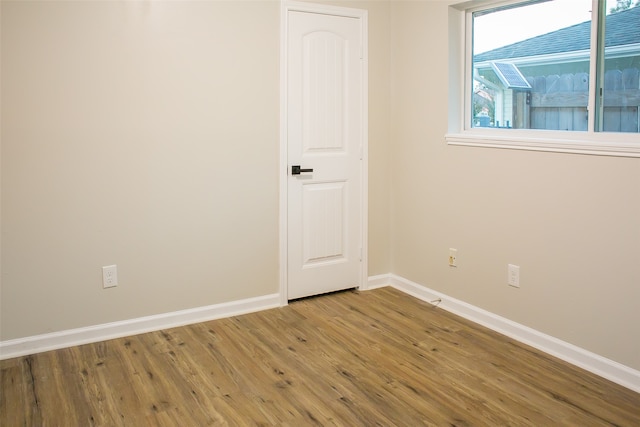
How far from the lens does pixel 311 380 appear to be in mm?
3041

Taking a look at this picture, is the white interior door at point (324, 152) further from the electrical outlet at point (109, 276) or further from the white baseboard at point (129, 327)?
the electrical outlet at point (109, 276)

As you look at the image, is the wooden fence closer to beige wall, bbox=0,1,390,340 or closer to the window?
the window

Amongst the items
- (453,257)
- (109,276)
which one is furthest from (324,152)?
(109,276)

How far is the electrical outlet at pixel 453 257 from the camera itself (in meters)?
4.02

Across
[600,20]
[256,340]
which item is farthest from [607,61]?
[256,340]

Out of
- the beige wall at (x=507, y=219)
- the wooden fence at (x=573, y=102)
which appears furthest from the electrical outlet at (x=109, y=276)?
the wooden fence at (x=573, y=102)

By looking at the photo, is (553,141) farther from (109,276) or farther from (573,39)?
(109,276)

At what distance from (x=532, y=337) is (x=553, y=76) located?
1.49 metres

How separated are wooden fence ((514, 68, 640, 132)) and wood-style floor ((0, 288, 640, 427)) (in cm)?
128

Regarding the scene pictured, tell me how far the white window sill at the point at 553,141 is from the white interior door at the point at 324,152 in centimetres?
77

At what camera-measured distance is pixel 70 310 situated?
3492mm

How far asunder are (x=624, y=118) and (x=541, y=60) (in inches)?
25.6

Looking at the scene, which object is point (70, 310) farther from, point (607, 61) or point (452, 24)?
point (607, 61)

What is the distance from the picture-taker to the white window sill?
2938mm
